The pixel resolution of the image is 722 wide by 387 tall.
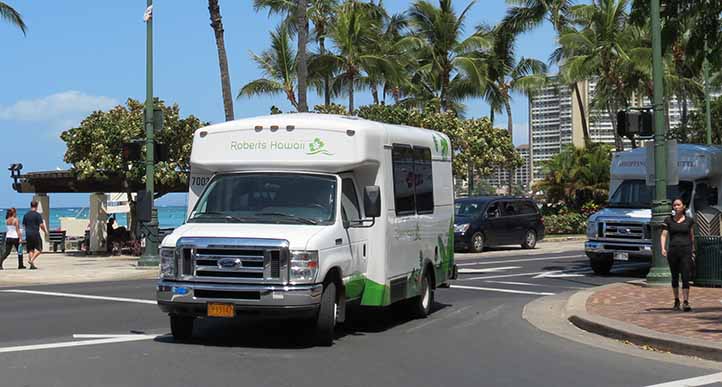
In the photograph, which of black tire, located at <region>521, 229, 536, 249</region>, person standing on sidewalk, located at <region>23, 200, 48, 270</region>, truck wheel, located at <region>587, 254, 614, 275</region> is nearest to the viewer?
truck wheel, located at <region>587, 254, 614, 275</region>

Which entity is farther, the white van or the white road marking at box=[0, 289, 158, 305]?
the white road marking at box=[0, 289, 158, 305]

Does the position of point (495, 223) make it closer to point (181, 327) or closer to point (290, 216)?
point (290, 216)

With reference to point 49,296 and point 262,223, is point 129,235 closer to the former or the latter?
point 49,296

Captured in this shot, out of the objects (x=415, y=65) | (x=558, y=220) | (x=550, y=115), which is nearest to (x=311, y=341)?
(x=558, y=220)

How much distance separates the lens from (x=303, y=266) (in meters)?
10.8

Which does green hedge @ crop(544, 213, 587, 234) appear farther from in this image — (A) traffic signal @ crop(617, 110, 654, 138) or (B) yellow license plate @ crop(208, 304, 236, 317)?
(B) yellow license plate @ crop(208, 304, 236, 317)

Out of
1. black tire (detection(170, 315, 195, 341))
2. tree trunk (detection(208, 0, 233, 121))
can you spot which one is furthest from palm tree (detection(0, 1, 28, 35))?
black tire (detection(170, 315, 195, 341))

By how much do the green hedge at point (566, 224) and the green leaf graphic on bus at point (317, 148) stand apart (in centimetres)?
3228

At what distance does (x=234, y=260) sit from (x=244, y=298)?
45 cm

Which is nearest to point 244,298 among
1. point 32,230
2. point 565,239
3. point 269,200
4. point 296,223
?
point 296,223

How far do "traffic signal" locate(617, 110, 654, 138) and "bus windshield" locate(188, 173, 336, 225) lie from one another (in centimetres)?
858

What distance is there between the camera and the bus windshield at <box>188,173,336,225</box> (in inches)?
455

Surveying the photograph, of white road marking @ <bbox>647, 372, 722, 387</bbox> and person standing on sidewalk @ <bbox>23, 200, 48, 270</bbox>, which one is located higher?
person standing on sidewalk @ <bbox>23, 200, 48, 270</bbox>

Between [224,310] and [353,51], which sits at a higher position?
[353,51]
